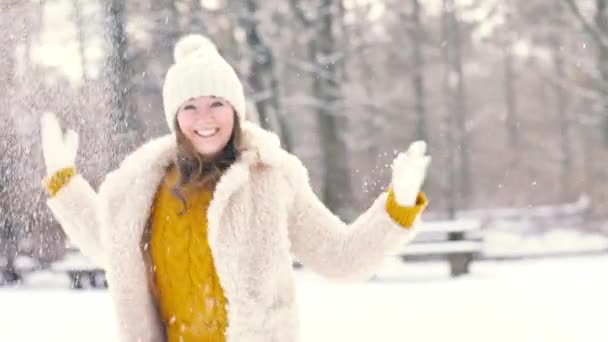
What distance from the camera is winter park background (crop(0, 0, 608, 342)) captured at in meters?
6.87

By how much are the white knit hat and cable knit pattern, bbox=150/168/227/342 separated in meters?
0.25

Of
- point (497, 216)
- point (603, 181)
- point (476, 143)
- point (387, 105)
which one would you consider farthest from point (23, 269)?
point (476, 143)

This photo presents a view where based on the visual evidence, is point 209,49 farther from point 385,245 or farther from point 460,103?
point 460,103

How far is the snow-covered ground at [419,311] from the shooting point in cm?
596

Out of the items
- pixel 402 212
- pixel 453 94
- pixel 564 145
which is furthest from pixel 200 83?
Result: pixel 564 145

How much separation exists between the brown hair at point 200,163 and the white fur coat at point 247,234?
0.13ft

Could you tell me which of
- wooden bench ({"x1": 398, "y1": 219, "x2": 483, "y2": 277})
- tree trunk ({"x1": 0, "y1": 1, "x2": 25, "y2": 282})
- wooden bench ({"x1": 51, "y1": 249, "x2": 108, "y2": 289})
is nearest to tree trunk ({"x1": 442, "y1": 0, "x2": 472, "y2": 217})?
wooden bench ({"x1": 398, "y1": 219, "x2": 483, "y2": 277})

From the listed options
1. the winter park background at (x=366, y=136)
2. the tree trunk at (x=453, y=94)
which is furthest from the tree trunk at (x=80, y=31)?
the tree trunk at (x=453, y=94)

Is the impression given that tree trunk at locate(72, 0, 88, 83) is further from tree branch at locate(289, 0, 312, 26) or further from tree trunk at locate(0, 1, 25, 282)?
tree branch at locate(289, 0, 312, 26)

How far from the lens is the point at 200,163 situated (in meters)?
2.11

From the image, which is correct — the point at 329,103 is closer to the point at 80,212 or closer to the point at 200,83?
the point at 80,212

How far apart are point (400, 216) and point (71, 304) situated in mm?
6131

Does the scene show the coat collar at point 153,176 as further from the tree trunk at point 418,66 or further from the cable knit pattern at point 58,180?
the tree trunk at point 418,66

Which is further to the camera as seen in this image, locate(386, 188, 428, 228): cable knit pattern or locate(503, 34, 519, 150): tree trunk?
locate(503, 34, 519, 150): tree trunk
